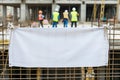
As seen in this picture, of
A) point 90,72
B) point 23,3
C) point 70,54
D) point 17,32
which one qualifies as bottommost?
point 90,72

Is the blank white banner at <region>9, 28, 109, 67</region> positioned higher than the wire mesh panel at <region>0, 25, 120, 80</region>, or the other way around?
the blank white banner at <region>9, 28, 109, 67</region>

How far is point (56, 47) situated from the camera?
24.5 ft

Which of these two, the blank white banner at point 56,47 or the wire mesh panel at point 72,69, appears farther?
the wire mesh panel at point 72,69

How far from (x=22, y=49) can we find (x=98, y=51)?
1.87 meters

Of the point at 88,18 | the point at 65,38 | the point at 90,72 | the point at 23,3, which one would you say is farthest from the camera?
the point at 88,18

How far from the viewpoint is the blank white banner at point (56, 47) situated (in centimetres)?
743

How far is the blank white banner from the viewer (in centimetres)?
743

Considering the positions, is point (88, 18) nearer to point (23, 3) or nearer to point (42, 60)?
point (23, 3)

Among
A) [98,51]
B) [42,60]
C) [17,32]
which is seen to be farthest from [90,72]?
[17,32]

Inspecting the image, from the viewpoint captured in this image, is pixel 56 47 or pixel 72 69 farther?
pixel 72 69

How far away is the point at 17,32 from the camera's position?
7469 mm

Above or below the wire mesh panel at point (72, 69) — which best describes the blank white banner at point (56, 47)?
above

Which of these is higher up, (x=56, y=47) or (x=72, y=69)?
(x=56, y=47)

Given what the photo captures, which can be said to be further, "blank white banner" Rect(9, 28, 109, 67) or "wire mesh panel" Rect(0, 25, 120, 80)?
"wire mesh panel" Rect(0, 25, 120, 80)
